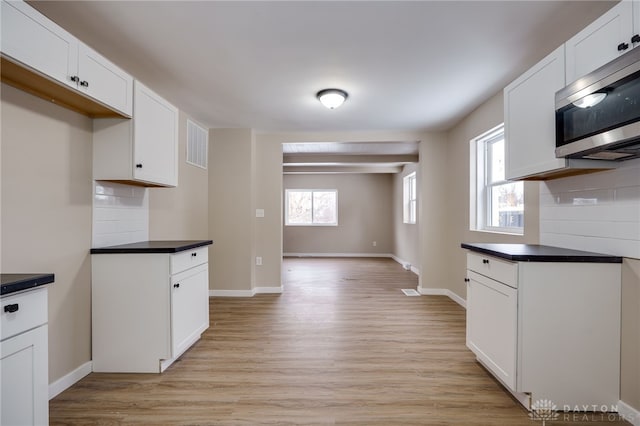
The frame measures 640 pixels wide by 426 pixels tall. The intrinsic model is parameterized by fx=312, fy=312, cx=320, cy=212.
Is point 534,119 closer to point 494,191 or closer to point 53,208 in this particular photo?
point 494,191

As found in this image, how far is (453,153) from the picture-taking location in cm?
443

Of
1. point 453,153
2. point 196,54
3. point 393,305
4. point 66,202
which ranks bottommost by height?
point 393,305

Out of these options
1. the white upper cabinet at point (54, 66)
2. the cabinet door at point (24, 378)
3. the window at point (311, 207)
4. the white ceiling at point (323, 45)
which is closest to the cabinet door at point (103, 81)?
the white upper cabinet at point (54, 66)

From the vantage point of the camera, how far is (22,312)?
1.32 metres

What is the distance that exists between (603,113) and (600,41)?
0.42 metres

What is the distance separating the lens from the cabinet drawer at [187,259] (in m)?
2.39

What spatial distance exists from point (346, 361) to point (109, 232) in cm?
217

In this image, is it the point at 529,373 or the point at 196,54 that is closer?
the point at 529,373

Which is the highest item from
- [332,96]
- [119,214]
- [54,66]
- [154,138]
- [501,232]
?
[332,96]

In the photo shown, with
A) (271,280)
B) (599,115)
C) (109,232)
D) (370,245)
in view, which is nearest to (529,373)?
(599,115)

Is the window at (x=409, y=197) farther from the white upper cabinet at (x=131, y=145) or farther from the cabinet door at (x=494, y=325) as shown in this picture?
the white upper cabinet at (x=131, y=145)

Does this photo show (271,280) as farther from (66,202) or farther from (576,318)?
(576,318)

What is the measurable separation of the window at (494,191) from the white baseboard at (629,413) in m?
1.50

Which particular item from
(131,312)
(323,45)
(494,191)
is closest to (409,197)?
(494,191)
